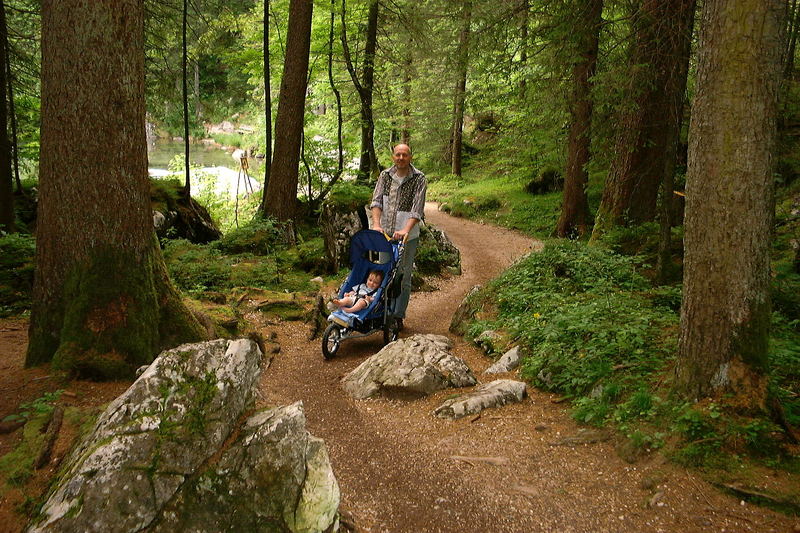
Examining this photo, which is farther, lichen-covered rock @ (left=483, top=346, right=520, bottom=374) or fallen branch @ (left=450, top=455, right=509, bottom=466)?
lichen-covered rock @ (left=483, top=346, right=520, bottom=374)

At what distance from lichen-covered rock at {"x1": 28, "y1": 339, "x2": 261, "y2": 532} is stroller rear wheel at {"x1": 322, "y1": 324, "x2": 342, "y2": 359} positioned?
3055 mm

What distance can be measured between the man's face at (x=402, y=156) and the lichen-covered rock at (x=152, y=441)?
396 cm

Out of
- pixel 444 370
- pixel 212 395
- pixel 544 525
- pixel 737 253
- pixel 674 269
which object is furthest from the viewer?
pixel 674 269

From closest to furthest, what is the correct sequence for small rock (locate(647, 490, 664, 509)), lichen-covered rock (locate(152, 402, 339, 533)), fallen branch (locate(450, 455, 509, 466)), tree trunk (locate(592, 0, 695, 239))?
lichen-covered rock (locate(152, 402, 339, 533)), small rock (locate(647, 490, 664, 509)), fallen branch (locate(450, 455, 509, 466)), tree trunk (locate(592, 0, 695, 239))

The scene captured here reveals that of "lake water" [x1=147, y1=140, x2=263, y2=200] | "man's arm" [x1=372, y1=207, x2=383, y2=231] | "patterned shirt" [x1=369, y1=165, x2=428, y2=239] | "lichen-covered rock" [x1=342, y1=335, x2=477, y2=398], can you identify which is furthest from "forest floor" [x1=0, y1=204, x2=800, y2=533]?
"lake water" [x1=147, y1=140, x2=263, y2=200]

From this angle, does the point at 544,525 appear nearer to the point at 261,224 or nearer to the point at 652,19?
the point at 652,19

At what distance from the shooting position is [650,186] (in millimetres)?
8648

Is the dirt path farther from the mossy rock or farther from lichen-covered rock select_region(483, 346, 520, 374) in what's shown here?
the mossy rock

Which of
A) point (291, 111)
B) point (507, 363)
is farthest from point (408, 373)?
point (291, 111)

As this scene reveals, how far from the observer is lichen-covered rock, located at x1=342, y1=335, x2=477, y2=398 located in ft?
16.3

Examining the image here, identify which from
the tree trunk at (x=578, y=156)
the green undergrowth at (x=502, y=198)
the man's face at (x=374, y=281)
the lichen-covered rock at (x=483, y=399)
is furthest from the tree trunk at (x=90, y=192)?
the green undergrowth at (x=502, y=198)

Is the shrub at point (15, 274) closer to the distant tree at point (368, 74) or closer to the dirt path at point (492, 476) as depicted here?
the dirt path at point (492, 476)

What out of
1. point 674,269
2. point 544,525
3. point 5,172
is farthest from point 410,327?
point 5,172

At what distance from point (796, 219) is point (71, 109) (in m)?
10.8
